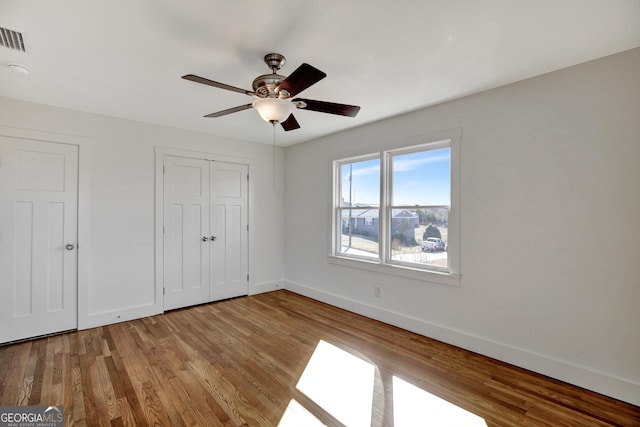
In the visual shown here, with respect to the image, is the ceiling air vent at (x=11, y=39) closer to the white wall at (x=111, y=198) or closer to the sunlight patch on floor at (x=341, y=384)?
the white wall at (x=111, y=198)

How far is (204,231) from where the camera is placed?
4.50 metres

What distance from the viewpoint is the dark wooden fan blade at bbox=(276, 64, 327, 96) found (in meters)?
1.74

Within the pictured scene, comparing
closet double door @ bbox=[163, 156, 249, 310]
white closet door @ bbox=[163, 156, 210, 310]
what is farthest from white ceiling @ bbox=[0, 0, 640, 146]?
closet double door @ bbox=[163, 156, 249, 310]

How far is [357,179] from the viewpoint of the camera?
435cm

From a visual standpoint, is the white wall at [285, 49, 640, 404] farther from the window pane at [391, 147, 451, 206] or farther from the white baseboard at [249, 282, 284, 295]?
the white baseboard at [249, 282, 284, 295]

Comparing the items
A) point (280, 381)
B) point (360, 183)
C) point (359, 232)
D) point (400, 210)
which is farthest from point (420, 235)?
point (280, 381)

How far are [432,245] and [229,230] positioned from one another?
3.10 m

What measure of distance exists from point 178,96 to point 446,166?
2987mm

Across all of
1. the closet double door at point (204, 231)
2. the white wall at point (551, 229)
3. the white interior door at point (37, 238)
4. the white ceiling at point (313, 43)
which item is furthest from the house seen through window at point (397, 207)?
the white interior door at point (37, 238)

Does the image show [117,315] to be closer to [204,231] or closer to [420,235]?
[204,231]

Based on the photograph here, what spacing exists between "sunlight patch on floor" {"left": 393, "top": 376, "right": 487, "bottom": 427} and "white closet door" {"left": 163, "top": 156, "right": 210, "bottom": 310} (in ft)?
10.6

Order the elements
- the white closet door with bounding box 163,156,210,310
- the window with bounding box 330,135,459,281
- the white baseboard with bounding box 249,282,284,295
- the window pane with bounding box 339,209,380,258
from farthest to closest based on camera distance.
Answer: the white baseboard with bounding box 249,282,284,295 → the white closet door with bounding box 163,156,210,310 → the window pane with bounding box 339,209,380,258 → the window with bounding box 330,135,459,281

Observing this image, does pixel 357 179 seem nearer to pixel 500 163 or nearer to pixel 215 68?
pixel 500 163

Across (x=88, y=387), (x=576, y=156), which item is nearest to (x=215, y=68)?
(x=88, y=387)
